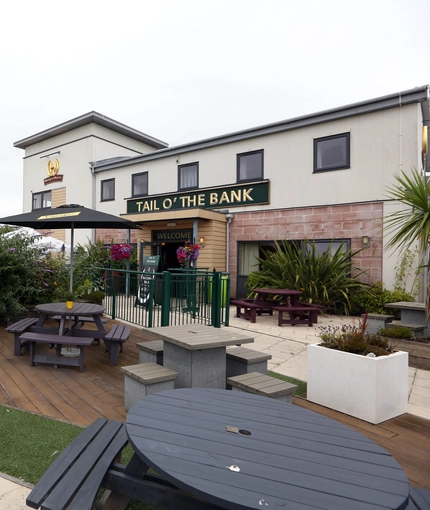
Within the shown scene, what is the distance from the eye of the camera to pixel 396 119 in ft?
29.2

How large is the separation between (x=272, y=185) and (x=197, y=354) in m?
8.69

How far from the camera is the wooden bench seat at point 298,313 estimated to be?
7.85m

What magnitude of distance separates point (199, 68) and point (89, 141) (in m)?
5.95

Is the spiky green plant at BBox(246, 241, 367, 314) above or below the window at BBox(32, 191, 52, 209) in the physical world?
below

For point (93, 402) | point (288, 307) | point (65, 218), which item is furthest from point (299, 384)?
point (288, 307)

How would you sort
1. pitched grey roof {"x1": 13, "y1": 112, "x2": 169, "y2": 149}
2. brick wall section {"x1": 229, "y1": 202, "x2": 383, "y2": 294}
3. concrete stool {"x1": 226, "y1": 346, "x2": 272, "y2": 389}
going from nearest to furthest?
concrete stool {"x1": 226, "y1": 346, "x2": 272, "y2": 389} < brick wall section {"x1": 229, "y1": 202, "x2": 383, "y2": 294} < pitched grey roof {"x1": 13, "y1": 112, "x2": 169, "y2": 149}

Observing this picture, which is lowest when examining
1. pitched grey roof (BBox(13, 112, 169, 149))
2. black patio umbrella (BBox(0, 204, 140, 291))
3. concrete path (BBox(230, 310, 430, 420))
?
concrete path (BBox(230, 310, 430, 420))

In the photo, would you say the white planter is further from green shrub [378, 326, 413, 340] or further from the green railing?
the green railing

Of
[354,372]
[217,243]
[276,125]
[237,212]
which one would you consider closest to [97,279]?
[217,243]

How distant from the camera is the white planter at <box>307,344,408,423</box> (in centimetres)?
321

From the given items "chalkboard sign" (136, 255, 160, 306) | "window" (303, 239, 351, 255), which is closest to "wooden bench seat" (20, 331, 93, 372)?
"chalkboard sign" (136, 255, 160, 306)

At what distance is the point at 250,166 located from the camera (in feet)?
38.3

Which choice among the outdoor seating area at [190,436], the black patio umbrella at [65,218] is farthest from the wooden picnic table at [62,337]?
the black patio umbrella at [65,218]

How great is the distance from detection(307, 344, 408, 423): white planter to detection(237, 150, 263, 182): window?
861 centimetres
